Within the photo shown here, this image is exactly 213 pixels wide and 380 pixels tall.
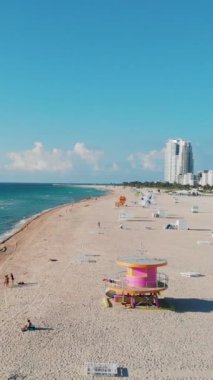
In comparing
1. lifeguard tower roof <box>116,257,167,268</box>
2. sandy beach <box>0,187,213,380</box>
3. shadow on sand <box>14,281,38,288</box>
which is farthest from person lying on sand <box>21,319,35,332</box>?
shadow on sand <box>14,281,38,288</box>

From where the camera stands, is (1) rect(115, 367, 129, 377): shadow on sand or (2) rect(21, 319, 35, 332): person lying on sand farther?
(2) rect(21, 319, 35, 332): person lying on sand

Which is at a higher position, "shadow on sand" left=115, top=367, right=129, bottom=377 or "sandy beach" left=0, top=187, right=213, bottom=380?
"sandy beach" left=0, top=187, right=213, bottom=380

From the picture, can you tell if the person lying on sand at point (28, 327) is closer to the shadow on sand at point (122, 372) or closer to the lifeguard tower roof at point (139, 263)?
the shadow on sand at point (122, 372)

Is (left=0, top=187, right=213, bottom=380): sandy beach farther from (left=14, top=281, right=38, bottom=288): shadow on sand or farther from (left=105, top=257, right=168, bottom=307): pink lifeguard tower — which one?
(left=105, top=257, right=168, bottom=307): pink lifeguard tower

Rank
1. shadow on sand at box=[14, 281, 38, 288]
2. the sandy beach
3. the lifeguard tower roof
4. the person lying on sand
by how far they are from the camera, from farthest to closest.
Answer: shadow on sand at box=[14, 281, 38, 288]
the lifeguard tower roof
the person lying on sand
the sandy beach

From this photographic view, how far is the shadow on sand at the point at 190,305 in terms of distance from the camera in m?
16.5

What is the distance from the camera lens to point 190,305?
17047mm

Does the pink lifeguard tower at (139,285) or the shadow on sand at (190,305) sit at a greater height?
the pink lifeguard tower at (139,285)

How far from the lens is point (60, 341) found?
13.3 metres

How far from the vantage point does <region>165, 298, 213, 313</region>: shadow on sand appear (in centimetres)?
1648

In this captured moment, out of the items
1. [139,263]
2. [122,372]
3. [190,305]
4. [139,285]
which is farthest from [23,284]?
[122,372]

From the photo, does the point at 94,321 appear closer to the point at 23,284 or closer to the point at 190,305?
the point at 190,305

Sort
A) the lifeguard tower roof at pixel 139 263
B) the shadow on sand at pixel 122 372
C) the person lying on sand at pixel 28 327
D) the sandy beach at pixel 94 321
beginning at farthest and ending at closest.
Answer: the lifeguard tower roof at pixel 139 263 < the person lying on sand at pixel 28 327 < the sandy beach at pixel 94 321 < the shadow on sand at pixel 122 372

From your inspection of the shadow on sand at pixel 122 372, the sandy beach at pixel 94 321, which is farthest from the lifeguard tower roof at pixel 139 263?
the shadow on sand at pixel 122 372
